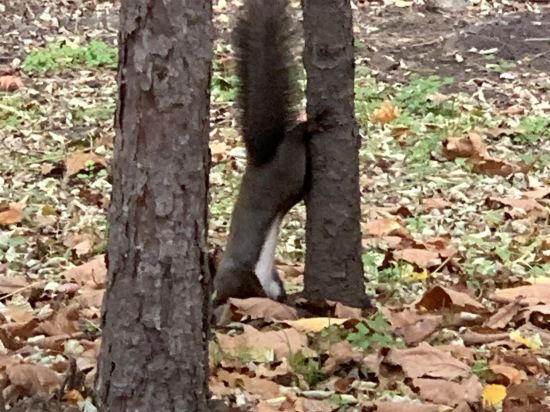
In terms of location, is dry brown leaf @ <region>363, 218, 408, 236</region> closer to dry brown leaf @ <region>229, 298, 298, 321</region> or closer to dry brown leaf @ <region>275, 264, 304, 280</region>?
dry brown leaf @ <region>275, 264, 304, 280</region>

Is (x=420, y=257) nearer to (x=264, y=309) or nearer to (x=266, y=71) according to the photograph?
(x=264, y=309)

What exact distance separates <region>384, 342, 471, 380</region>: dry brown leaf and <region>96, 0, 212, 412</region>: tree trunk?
2.58 ft

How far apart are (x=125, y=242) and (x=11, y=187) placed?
340 centimetres

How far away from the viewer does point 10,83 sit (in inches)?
286

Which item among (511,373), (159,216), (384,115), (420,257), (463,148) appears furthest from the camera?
(384,115)

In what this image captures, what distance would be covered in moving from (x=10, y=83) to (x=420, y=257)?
3.85m

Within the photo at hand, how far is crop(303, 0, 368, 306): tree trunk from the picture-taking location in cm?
346

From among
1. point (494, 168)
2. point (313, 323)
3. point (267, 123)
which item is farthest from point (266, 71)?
point (494, 168)

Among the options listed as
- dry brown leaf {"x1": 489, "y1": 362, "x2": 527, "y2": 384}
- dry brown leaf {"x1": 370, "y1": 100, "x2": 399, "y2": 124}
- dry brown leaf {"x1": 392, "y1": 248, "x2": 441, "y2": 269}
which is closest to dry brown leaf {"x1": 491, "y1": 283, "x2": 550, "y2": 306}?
dry brown leaf {"x1": 392, "y1": 248, "x2": 441, "y2": 269}

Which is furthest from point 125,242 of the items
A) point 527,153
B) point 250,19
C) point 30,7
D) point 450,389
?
point 30,7

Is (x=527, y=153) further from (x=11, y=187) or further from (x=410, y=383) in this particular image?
(x=410, y=383)

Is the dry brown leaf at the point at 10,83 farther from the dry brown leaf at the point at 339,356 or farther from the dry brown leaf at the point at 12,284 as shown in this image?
the dry brown leaf at the point at 339,356

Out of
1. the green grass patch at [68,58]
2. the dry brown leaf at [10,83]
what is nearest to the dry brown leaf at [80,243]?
the dry brown leaf at [10,83]

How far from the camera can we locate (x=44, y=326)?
10.8 ft
